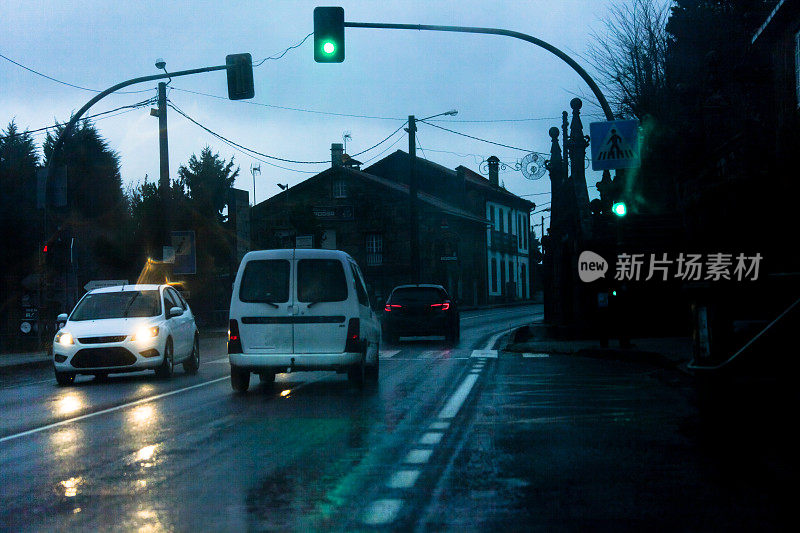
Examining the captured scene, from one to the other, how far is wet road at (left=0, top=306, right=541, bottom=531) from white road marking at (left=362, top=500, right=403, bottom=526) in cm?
1

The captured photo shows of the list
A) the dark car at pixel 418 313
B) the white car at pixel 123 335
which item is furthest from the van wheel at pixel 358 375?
the dark car at pixel 418 313

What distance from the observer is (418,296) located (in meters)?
26.9

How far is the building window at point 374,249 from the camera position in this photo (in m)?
66.5

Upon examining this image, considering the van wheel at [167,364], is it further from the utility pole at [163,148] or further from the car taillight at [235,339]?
the utility pole at [163,148]


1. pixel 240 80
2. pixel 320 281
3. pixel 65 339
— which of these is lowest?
→ pixel 65 339

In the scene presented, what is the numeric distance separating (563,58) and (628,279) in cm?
441

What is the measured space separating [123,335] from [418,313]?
11.1 meters

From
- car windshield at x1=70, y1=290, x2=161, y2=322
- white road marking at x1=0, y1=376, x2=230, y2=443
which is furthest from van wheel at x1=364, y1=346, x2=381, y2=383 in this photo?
car windshield at x1=70, y1=290, x2=161, y2=322

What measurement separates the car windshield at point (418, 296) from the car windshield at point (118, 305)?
9548mm

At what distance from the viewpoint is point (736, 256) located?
11086 mm

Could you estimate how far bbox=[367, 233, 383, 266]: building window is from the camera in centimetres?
6650

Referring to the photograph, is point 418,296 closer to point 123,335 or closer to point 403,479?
point 123,335

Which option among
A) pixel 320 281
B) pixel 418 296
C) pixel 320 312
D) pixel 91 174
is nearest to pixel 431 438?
pixel 320 312

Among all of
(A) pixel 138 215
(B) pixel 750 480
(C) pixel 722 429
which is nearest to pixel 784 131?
(C) pixel 722 429
